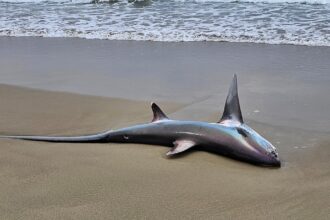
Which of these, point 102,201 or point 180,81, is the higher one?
point 102,201

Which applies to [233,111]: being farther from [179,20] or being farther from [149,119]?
[179,20]

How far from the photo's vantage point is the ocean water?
9117mm

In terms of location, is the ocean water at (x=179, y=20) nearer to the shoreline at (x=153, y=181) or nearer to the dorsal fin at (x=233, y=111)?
the dorsal fin at (x=233, y=111)

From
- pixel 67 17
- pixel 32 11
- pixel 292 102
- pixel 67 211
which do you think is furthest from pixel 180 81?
pixel 32 11

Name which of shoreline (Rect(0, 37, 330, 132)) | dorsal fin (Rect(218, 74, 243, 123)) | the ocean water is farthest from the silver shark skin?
the ocean water

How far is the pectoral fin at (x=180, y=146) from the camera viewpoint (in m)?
3.74

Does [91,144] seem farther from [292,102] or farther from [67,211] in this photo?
[292,102]

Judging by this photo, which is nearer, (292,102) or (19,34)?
(292,102)

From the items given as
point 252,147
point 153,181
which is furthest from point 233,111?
point 153,181

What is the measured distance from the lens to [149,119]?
4.88 metres

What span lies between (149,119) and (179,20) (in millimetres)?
6209

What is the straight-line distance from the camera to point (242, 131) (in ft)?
12.0

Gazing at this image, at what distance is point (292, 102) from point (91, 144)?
2217mm

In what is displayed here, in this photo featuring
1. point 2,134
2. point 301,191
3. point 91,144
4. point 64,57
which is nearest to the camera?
point 301,191
